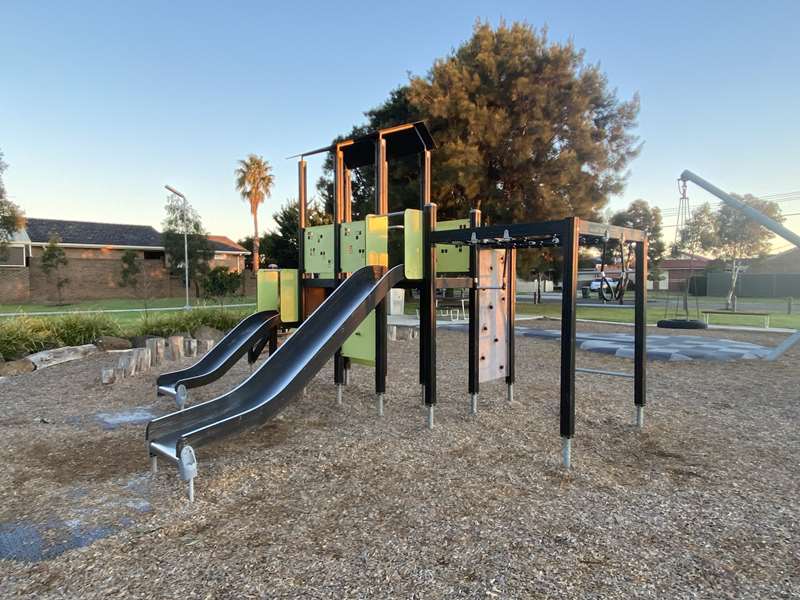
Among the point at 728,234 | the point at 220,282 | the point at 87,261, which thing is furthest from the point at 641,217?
the point at 87,261

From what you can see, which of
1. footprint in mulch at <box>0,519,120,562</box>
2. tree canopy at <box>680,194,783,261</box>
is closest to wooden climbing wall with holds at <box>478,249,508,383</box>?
footprint in mulch at <box>0,519,120,562</box>

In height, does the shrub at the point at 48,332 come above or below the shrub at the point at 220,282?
below

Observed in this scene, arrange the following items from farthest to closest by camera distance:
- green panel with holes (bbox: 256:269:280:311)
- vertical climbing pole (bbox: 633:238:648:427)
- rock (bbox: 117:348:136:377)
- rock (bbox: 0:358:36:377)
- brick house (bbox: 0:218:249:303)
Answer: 1. brick house (bbox: 0:218:249:303)
2. rock (bbox: 0:358:36:377)
3. rock (bbox: 117:348:136:377)
4. green panel with holes (bbox: 256:269:280:311)
5. vertical climbing pole (bbox: 633:238:648:427)

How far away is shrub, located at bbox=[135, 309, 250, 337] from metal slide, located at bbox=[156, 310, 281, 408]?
4.12 meters

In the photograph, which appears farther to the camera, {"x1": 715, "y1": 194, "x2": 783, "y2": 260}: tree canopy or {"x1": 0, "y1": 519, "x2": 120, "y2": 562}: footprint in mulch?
{"x1": 715, "y1": 194, "x2": 783, "y2": 260}: tree canopy

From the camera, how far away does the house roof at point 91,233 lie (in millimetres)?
31984

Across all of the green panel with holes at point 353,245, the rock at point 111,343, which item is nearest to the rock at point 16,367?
the rock at point 111,343

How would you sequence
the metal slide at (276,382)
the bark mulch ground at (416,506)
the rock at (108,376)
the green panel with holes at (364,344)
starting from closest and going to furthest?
the bark mulch ground at (416,506) → the metal slide at (276,382) → the green panel with holes at (364,344) → the rock at (108,376)

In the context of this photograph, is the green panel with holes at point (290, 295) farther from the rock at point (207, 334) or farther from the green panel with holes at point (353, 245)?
the rock at point (207, 334)

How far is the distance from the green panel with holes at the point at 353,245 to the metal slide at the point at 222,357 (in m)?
1.25

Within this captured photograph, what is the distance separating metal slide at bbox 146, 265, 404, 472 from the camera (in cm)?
329

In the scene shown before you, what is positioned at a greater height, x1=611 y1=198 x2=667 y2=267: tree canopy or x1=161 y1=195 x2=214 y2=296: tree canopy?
x1=611 y1=198 x2=667 y2=267: tree canopy

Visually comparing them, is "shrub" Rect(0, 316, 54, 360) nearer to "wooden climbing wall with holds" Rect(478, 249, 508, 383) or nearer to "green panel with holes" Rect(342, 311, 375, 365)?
"green panel with holes" Rect(342, 311, 375, 365)

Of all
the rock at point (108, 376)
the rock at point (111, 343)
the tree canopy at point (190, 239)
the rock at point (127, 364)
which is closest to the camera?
the rock at point (108, 376)
